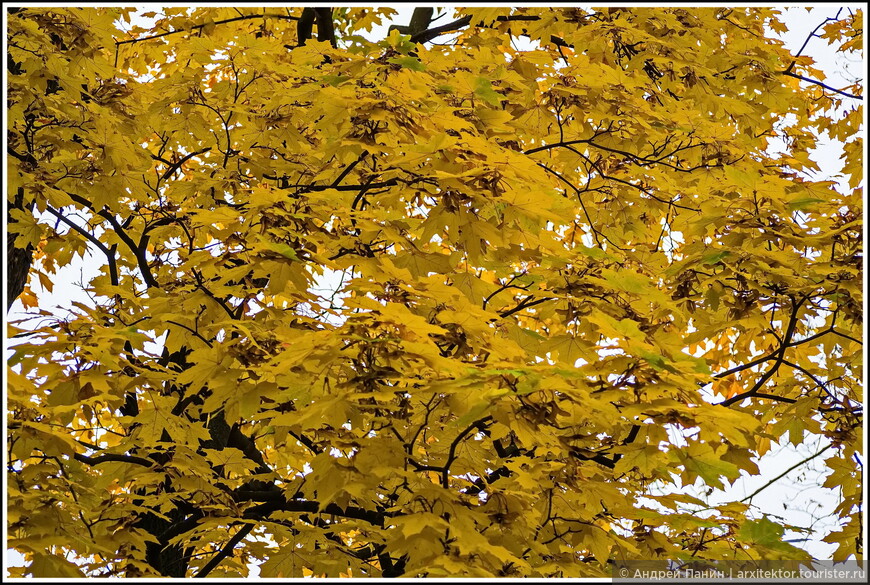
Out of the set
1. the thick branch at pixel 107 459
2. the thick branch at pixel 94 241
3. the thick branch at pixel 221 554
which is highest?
the thick branch at pixel 94 241

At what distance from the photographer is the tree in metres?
3.20

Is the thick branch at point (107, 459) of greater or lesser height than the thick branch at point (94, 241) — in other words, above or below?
below

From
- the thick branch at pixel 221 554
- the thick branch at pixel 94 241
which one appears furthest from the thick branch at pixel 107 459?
the thick branch at pixel 94 241

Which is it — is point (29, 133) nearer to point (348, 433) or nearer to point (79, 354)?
point (79, 354)

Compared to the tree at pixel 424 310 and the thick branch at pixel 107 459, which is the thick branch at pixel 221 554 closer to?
the tree at pixel 424 310

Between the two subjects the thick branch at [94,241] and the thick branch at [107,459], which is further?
the thick branch at [94,241]

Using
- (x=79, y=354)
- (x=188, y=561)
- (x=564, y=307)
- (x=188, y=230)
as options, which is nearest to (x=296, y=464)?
(x=188, y=561)

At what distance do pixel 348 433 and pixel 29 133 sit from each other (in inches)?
133

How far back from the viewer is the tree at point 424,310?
10.5 feet

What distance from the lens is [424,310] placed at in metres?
3.42

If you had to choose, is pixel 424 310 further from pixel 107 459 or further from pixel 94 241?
pixel 94 241

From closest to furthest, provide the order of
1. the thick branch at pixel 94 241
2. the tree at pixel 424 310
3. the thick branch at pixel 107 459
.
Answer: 1. the tree at pixel 424 310
2. the thick branch at pixel 107 459
3. the thick branch at pixel 94 241

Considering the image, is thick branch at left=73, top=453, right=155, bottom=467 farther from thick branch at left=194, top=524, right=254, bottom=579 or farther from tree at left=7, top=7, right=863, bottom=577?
thick branch at left=194, top=524, right=254, bottom=579

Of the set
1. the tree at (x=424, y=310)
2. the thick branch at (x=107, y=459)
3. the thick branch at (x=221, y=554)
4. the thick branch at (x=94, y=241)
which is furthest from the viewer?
the thick branch at (x=94, y=241)
